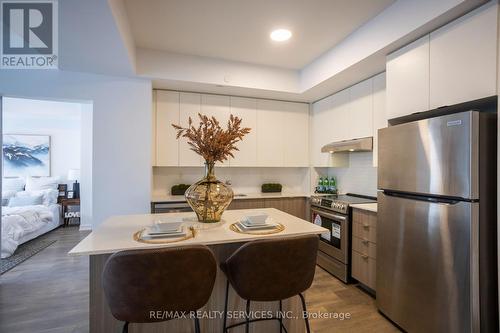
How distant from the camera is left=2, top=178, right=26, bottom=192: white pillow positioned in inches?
208

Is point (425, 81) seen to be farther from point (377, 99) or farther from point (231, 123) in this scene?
point (231, 123)

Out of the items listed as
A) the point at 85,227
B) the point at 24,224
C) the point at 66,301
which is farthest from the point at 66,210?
the point at 66,301

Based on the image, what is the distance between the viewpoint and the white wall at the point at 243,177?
12.0 feet

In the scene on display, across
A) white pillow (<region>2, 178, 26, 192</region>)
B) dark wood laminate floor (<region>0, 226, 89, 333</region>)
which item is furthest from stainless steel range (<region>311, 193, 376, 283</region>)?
white pillow (<region>2, 178, 26, 192</region>)

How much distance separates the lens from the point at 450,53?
1.74 meters

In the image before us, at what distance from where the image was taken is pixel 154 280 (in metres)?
1.06

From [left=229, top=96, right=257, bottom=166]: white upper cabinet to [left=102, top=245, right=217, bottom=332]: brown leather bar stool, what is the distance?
8.56ft

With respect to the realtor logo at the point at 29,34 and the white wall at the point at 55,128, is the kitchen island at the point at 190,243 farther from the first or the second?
the white wall at the point at 55,128

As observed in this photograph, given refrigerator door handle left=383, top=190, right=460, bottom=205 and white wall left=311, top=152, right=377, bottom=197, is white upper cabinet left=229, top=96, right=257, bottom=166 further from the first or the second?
refrigerator door handle left=383, top=190, right=460, bottom=205

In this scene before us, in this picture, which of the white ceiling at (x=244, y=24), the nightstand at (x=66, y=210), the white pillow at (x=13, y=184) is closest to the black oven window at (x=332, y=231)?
the white ceiling at (x=244, y=24)

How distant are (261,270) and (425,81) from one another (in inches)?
75.5

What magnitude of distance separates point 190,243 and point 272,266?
447 mm

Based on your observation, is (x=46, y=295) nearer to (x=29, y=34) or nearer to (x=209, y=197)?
(x=209, y=197)

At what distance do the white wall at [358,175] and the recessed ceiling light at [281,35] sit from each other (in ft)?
5.92
